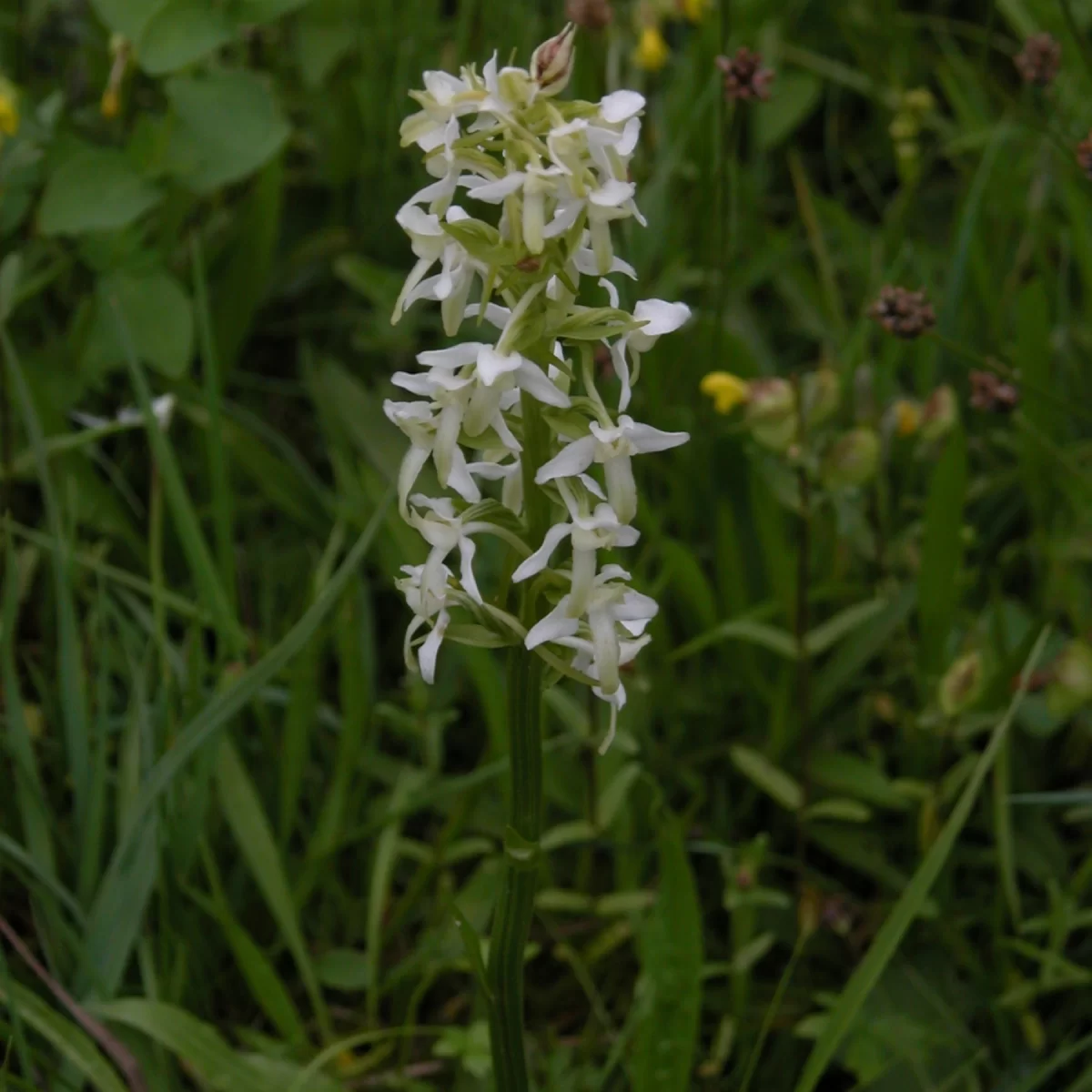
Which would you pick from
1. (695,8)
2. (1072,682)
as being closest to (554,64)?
(1072,682)

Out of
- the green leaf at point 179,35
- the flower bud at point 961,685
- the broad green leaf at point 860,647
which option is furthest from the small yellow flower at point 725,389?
the green leaf at point 179,35

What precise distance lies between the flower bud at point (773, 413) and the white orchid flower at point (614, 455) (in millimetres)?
828

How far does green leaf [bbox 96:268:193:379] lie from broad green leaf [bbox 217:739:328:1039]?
2.21ft

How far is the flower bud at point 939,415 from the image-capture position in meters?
1.94

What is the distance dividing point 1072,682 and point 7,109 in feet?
5.13

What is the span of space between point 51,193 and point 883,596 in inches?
51.1

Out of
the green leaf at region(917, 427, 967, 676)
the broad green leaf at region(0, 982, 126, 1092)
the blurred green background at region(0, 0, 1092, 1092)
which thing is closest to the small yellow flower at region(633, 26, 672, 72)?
the blurred green background at region(0, 0, 1092, 1092)

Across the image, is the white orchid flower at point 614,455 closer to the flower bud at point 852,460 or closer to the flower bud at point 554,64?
the flower bud at point 554,64

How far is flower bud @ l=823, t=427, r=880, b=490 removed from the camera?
1.79 m

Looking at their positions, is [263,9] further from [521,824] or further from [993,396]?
[521,824]

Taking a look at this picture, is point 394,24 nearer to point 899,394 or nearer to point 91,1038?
point 899,394

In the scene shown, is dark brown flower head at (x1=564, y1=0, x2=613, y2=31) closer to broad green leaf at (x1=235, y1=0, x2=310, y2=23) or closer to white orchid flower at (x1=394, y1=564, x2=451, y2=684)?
broad green leaf at (x1=235, y1=0, x2=310, y2=23)

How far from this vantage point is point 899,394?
2.38 meters

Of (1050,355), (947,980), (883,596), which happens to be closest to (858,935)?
(947,980)
